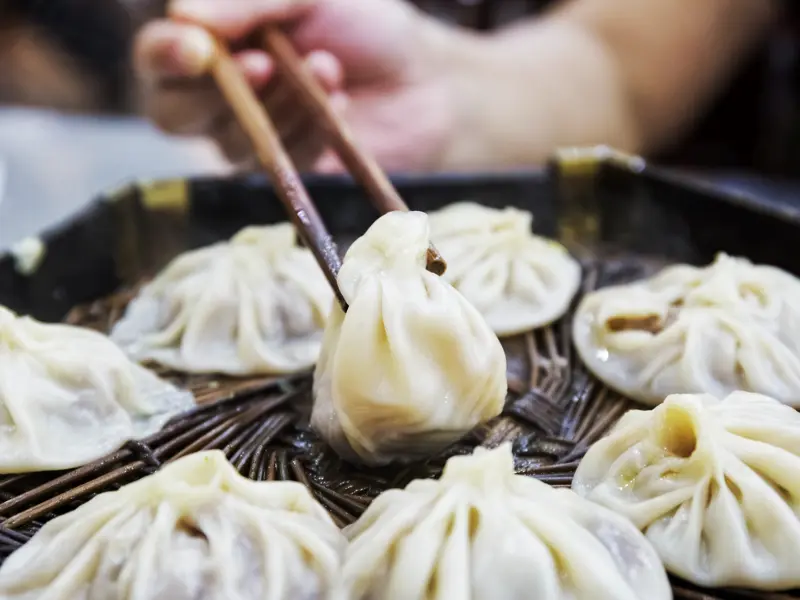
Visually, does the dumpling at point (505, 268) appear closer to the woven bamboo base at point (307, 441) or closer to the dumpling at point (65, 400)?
the woven bamboo base at point (307, 441)

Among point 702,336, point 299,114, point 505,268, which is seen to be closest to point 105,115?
point 299,114

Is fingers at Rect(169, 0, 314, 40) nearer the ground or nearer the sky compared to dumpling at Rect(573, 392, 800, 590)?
nearer the sky

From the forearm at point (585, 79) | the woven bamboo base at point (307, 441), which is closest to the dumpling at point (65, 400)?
the woven bamboo base at point (307, 441)

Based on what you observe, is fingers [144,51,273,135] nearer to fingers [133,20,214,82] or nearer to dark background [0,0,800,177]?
fingers [133,20,214,82]

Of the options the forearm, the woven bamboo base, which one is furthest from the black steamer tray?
the forearm

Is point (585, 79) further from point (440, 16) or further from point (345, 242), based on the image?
point (345, 242)
